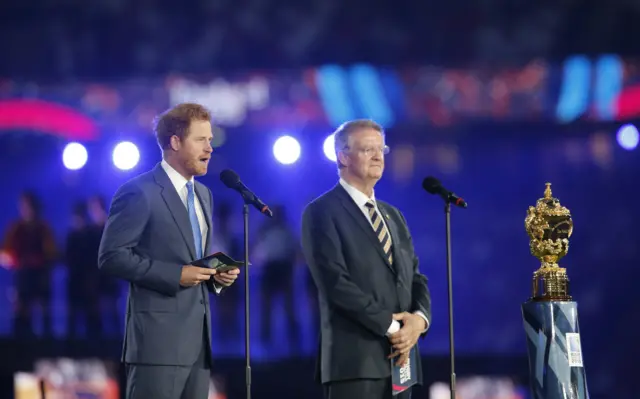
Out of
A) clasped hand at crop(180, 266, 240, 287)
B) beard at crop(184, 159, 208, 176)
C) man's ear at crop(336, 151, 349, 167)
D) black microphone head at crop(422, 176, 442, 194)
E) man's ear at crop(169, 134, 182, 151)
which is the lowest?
clasped hand at crop(180, 266, 240, 287)

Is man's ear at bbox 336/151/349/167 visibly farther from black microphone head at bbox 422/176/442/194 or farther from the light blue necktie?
the light blue necktie

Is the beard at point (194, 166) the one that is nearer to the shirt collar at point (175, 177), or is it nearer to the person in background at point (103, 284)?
the shirt collar at point (175, 177)

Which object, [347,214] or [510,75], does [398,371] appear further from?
[510,75]

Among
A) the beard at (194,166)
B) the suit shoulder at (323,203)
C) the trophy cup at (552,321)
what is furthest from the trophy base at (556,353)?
the beard at (194,166)

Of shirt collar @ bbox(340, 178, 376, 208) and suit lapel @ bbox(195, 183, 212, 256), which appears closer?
suit lapel @ bbox(195, 183, 212, 256)

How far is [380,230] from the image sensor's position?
3814 millimetres

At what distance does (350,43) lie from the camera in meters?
8.02

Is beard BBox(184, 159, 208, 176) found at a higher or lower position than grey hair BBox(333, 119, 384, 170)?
lower

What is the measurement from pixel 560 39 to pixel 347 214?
479 cm

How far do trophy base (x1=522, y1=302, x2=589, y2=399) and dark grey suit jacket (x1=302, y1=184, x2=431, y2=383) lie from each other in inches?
22.0

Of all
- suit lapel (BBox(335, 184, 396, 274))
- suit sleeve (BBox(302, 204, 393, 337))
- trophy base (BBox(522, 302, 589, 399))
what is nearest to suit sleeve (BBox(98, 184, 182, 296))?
suit sleeve (BBox(302, 204, 393, 337))

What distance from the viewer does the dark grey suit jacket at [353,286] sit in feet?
11.8

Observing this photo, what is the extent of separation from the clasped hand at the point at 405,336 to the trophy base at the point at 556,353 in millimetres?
644

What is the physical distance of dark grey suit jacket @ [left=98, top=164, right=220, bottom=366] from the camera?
343 centimetres
